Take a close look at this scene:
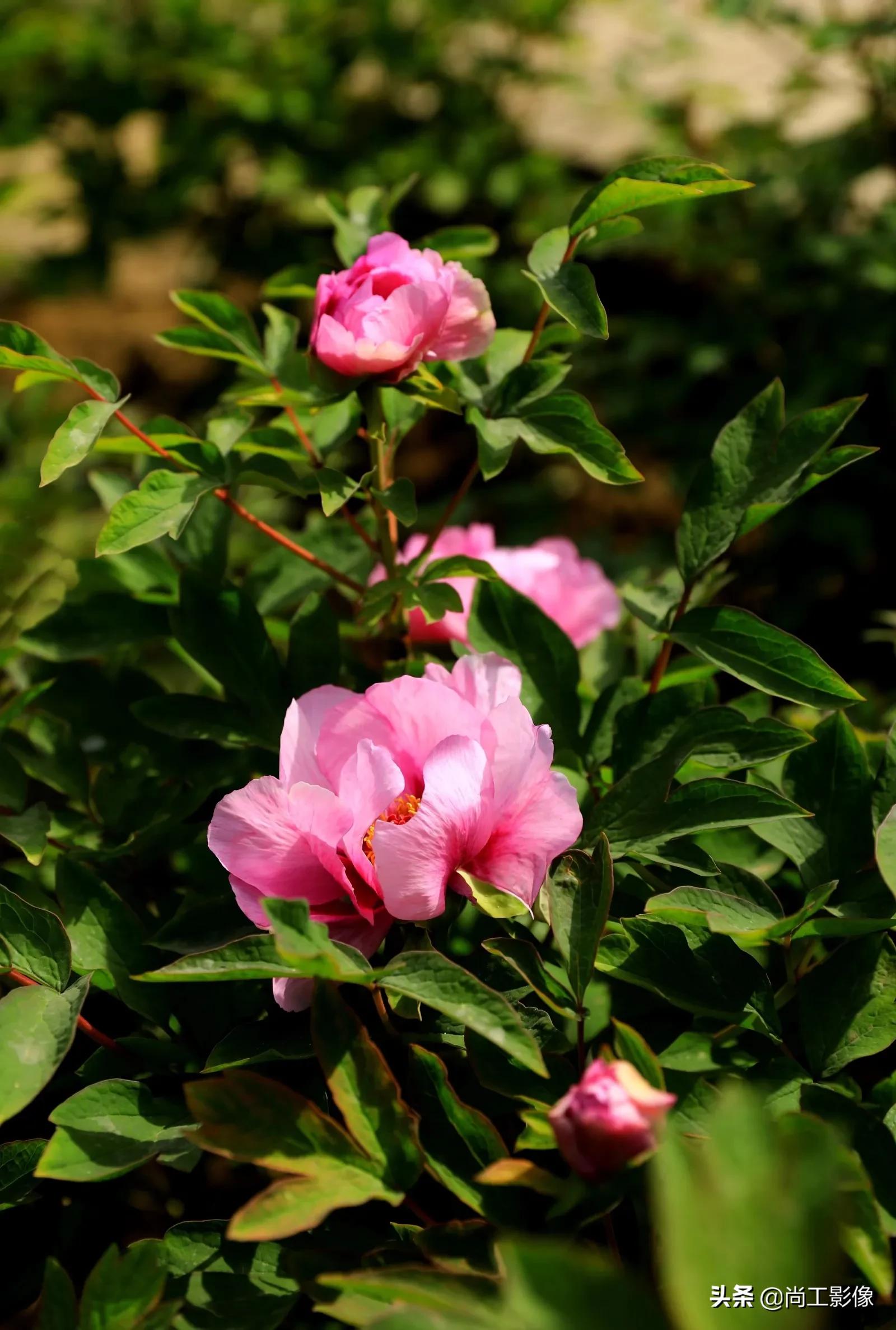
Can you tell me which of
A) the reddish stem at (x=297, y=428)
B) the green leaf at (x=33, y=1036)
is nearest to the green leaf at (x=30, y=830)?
the green leaf at (x=33, y=1036)

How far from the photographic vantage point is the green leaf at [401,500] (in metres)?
0.79

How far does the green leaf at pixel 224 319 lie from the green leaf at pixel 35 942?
45 cm

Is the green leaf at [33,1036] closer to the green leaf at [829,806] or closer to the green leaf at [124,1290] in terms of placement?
the green leaf at [124,1290]

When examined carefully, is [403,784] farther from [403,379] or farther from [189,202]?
[189,202]

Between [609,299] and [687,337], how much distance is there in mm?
458

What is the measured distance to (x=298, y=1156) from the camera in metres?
0.61

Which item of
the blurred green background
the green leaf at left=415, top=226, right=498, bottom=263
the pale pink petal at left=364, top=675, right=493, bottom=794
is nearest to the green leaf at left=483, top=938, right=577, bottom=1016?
the pale pink petal at left=364, top=675, right=493, bottom=794

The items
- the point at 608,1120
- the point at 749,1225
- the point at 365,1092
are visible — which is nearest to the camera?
the point at 749,1225

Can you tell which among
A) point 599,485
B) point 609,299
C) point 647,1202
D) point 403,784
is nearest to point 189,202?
point 609,299

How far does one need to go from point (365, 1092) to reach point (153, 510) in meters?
0.42

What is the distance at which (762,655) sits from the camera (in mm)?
788

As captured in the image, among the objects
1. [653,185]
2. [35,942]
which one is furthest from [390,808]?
[653,185]

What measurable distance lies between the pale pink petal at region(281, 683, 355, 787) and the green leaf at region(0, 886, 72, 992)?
0.55 ft

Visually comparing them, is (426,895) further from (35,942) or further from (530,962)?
(35,942)
